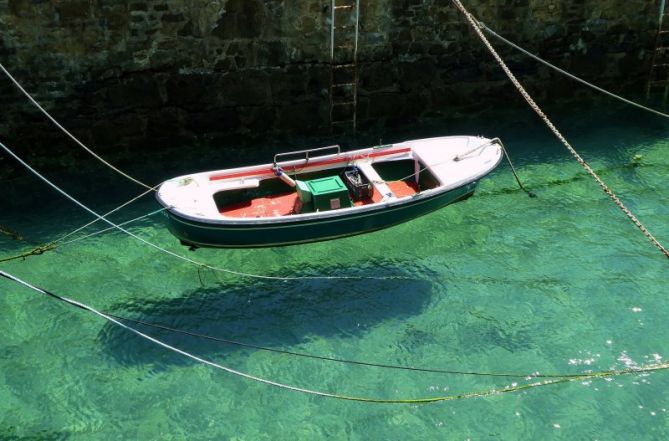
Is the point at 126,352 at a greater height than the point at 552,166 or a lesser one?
lesser

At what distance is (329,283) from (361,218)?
132 cm

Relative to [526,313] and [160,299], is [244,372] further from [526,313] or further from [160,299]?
[526,313]

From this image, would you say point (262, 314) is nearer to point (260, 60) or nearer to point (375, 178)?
point (375, 178)

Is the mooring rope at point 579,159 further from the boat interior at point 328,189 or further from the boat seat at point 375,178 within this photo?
the boat seat at point 375,178

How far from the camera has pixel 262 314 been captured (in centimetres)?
1160

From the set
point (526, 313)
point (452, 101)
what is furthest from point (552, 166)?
point (526, 313)

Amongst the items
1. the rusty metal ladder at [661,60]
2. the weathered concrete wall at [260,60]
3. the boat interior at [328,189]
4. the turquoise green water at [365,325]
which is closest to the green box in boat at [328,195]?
the boat interior at [328,189]

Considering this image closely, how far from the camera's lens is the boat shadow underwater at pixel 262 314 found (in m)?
11.1

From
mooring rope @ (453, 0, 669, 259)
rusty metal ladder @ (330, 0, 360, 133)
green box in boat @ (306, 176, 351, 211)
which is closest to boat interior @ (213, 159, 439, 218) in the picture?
green box in boat @ (306, 176, 351, 211)

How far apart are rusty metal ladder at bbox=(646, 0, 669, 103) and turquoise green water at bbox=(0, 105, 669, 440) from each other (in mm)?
4200

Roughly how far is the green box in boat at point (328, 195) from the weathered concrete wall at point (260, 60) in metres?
4.14

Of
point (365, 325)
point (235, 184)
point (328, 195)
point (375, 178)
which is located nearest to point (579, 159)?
point (375, 178)

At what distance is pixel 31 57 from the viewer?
1359 centimetres

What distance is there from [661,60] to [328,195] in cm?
1021
